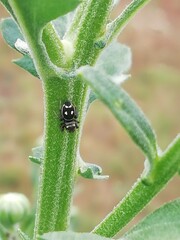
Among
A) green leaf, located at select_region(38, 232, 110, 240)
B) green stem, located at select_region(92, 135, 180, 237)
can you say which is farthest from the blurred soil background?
green leaf, located at select_region(38, 232, 110, 240)

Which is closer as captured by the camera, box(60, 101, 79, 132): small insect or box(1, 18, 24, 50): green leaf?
box(60, 101, 79, 132): small insect

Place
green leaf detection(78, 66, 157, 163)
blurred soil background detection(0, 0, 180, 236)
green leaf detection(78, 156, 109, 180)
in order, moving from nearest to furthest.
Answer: green leaf detection(78, 66, 157, 163) < green leaf detection(78, 156, 109, 180) < blurred soil background detection(0, 0, 180, 236)

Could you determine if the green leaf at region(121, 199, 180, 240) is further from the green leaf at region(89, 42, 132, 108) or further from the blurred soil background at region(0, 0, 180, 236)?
the blurred soil background at region(0, 0, 180, 236)

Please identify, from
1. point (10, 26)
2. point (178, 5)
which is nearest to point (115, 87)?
point (10, 26)

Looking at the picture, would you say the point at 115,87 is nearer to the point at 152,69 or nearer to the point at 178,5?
the point at 152,69

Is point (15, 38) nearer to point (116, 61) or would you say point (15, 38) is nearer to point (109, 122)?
point (116, 61)

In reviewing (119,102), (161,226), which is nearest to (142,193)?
(161,226)
